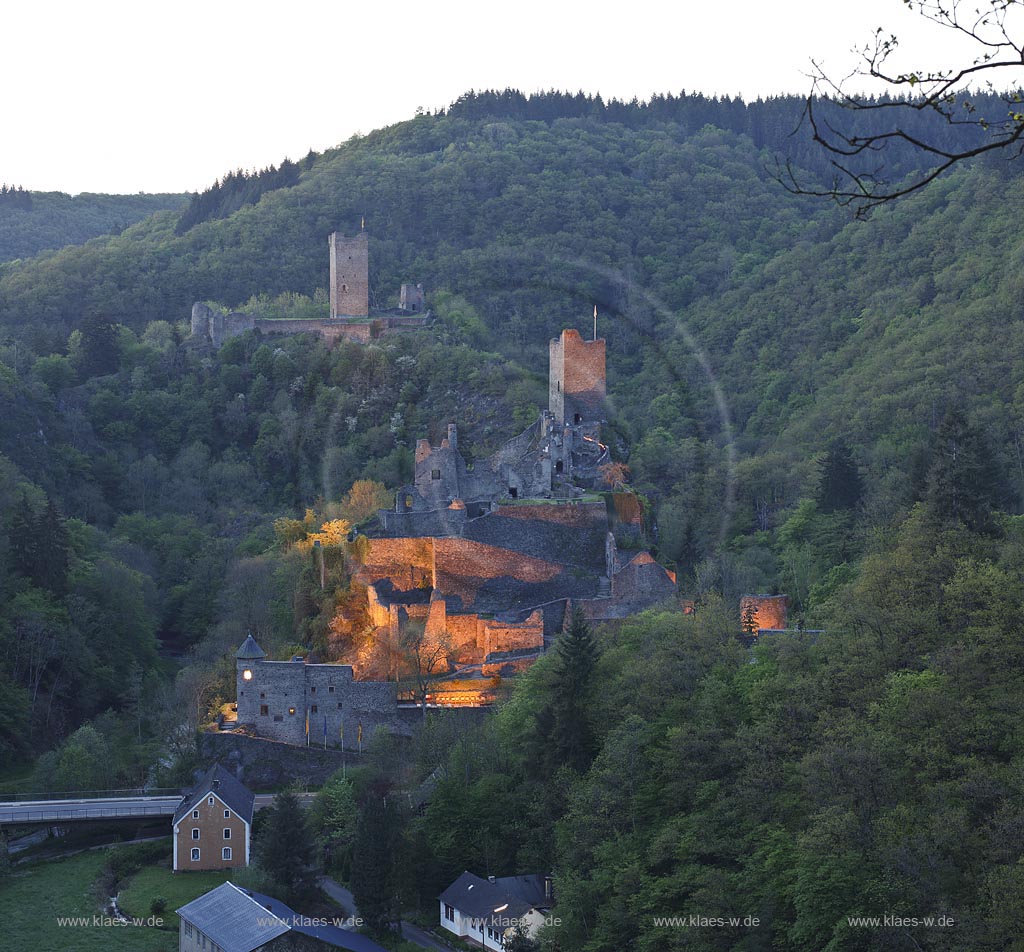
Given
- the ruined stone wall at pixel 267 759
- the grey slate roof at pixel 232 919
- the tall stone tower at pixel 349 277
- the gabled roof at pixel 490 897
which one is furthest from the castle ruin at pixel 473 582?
the tall stone tower at pixel 349 277

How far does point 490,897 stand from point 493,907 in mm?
511

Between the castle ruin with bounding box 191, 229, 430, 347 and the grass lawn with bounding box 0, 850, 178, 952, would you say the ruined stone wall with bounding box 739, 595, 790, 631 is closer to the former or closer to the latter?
the grass lawn with bounding box 0, 850, 178, 952

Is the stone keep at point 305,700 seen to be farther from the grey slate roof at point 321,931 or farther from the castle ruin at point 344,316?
the castle ruin at point 344,316

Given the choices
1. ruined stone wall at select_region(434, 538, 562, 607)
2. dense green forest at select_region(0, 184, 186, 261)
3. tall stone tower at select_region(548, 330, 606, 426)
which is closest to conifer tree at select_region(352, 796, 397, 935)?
ruined stone wall at select_region(434, 538, 562, 607)

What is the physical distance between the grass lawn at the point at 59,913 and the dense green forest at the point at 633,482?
15.6ft

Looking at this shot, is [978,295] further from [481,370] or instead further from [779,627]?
[779,627]

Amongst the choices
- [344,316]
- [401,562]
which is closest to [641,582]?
[401,562]

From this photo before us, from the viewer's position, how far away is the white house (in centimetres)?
3269

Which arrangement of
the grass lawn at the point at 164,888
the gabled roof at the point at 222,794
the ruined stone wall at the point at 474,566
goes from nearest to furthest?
1. the grass lawn at the point at 164,888
2. the gabled roof at the point at 222,794
3. the ruined stone wall at the point at 474,566

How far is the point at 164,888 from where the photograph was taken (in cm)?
3747

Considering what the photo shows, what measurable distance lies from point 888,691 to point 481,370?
1658 inches

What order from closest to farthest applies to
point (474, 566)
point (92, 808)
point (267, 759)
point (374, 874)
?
1. point (374, 874)
2. point (92, 808)
3. point (267, 759)
4. point (474, 566)

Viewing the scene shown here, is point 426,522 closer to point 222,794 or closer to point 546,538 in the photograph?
point 546,538

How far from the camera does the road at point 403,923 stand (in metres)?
33.7
